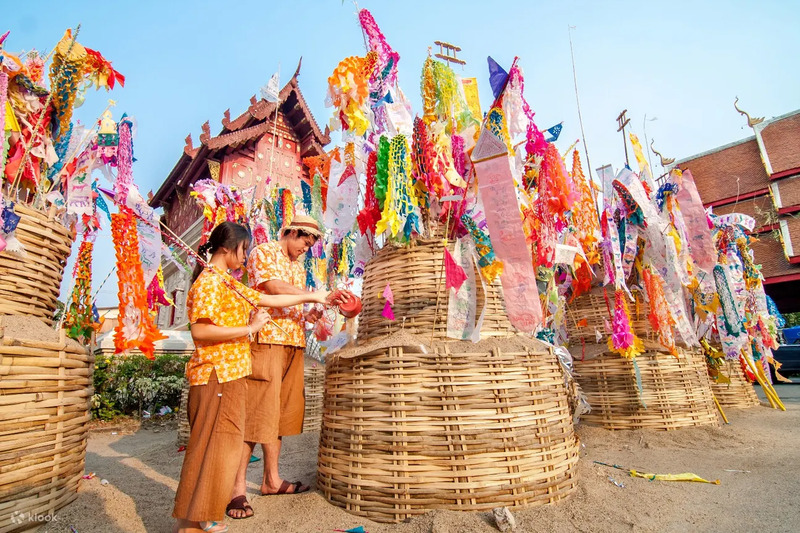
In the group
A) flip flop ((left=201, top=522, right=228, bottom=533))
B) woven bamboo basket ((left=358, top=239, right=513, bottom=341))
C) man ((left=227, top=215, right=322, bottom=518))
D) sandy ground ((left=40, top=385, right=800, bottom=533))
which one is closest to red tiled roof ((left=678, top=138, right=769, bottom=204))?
sandy ground ((left=40, top=385, right=800, bottom=533))

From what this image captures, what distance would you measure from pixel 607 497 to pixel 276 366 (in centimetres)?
156

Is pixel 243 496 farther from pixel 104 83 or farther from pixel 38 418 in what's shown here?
pixel 104 83

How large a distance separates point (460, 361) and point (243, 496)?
1.08m

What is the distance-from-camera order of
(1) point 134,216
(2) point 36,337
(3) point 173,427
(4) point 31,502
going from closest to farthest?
(4) point 31,502 < (2) point 36,337 < (1) point 134,216 < (3) point 173,427

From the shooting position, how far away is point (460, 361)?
173 cm

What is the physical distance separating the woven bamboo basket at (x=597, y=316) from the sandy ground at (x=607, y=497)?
0.75m

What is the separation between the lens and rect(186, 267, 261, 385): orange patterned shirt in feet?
5.30

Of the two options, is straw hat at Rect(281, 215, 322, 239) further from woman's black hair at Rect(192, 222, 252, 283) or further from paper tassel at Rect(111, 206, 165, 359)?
paper tassel at Rect(111, 206, 165, 359)

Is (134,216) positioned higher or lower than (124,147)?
lower

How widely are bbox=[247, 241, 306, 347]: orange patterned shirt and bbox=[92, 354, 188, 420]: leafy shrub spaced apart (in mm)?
4954

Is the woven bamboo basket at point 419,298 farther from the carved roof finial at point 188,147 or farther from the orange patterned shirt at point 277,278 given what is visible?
the carved roof finial at point 188,147

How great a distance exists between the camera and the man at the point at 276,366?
1853mm

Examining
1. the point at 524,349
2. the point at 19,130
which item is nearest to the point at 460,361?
the point at 524,349

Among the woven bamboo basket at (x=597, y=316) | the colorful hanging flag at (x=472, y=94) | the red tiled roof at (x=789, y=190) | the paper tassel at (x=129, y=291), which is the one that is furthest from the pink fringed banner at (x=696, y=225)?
the red tiled roof at (x=789, y=190)
